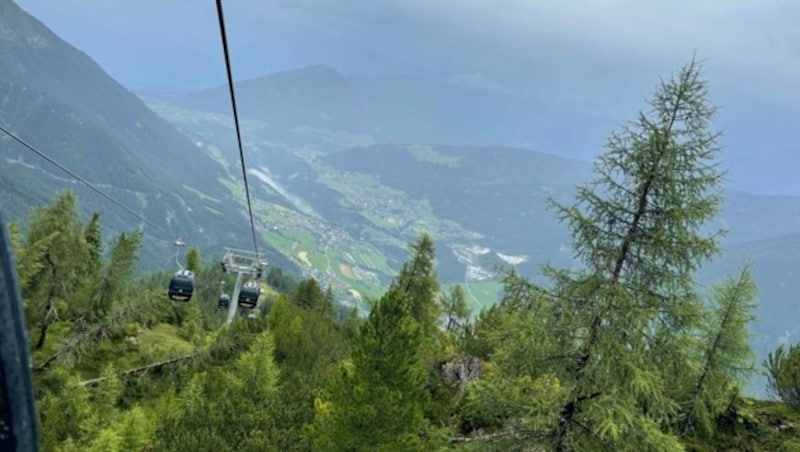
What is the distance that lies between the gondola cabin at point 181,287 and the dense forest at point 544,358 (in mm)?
5142

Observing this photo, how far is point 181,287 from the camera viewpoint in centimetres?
2989

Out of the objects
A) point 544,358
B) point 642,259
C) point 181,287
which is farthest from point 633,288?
point 181,287

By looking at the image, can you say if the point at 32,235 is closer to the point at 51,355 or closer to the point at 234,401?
the point at 51,355

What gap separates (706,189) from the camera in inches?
514

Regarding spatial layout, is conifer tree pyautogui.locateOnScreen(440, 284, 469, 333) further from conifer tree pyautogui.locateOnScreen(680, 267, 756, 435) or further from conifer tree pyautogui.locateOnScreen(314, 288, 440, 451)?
conifer tree pyautogui.locateOnScreen(314, 288, 440, 451)

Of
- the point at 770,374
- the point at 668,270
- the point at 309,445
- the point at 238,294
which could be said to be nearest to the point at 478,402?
the point at 668,270

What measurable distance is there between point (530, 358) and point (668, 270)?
3.49 metres

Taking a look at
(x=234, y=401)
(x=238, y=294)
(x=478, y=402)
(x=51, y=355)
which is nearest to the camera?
(x=478, y=402)

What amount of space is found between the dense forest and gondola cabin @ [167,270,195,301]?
16.9 feet

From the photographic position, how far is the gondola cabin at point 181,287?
2988cm

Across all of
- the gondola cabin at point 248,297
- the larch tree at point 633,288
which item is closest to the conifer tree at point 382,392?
the larch tree at point 633,288

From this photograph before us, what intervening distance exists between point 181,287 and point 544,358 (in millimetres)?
21135

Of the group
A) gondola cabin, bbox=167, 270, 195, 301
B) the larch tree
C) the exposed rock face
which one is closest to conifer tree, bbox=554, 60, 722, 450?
the larch tree

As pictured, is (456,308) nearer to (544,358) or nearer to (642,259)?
(544,358)
